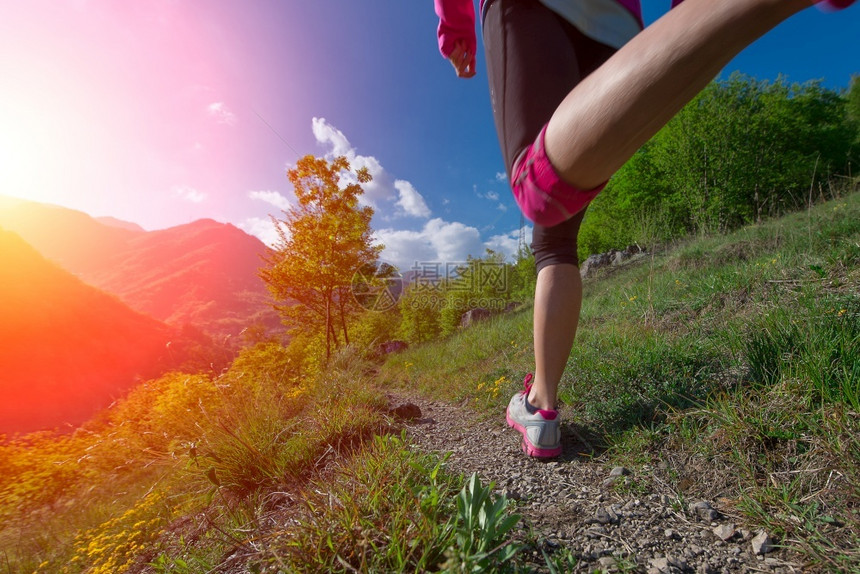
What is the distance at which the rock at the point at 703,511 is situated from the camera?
88 cm

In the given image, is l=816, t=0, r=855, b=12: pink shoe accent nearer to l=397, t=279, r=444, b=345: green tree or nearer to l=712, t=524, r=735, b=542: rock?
l=712, t=524, r=735, b=542: rock

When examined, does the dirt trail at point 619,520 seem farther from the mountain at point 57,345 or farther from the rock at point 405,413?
the mountain at point 57,345

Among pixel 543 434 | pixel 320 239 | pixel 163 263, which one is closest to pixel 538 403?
pixel 543 434

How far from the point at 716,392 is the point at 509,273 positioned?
65.5 feet

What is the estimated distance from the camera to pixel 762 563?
0.72m

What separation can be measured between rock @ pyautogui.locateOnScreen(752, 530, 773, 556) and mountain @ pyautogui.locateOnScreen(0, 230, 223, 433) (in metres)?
14.7

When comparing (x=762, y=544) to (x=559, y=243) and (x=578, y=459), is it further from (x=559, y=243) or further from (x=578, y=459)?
(x=559, y=243)

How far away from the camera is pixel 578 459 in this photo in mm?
1324

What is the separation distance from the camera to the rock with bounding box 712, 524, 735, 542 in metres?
0.81

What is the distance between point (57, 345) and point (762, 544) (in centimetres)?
2816

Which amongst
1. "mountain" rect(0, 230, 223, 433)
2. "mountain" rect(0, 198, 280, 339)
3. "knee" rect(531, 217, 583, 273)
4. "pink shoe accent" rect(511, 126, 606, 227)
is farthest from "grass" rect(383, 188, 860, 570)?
"mountain" rect(0, 198, 280, 339)

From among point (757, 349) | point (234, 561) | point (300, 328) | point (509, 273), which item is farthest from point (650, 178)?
point (234, 561)

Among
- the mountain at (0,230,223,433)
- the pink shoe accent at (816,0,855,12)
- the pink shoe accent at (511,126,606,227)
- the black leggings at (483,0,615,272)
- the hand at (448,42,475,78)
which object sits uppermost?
the hand at (448,42,475,78)

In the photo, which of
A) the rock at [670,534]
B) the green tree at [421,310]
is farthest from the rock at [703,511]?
the green tree at [421,310]
